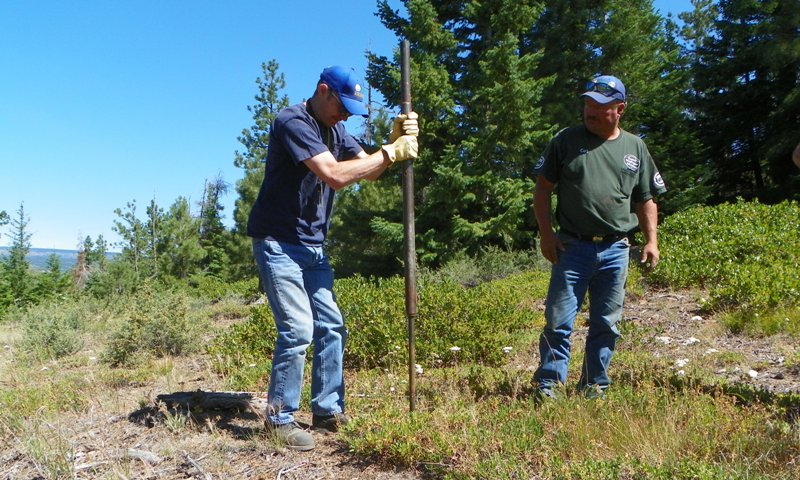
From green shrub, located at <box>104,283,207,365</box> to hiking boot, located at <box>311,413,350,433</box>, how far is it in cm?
354

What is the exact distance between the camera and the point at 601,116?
139 inches

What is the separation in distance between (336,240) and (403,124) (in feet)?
59.6

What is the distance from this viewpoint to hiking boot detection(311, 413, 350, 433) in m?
3.50

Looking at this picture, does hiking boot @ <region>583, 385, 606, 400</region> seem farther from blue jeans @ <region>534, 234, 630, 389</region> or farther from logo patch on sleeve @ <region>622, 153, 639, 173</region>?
logo patch on sleeve @ <region>622, 153, 639, 173</region>

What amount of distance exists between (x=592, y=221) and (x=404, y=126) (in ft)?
4.09

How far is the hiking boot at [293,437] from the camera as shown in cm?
324

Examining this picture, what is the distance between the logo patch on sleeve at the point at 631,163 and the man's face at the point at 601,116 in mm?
180

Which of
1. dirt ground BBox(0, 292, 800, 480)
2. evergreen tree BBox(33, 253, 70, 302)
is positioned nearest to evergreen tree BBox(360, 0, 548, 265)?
dirt ground BBox(0, 292, 800, 480)

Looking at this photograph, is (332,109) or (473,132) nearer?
(332,109)

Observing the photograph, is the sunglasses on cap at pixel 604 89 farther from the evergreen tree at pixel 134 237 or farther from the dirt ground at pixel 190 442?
the evergreen tree at pixel 134 237

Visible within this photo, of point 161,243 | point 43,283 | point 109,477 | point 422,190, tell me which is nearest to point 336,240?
point 422,190

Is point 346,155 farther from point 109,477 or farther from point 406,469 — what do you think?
point 109,477

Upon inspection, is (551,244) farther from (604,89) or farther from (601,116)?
(604,89)

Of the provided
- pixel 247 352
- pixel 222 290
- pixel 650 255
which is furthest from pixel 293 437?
pixel 222 290
